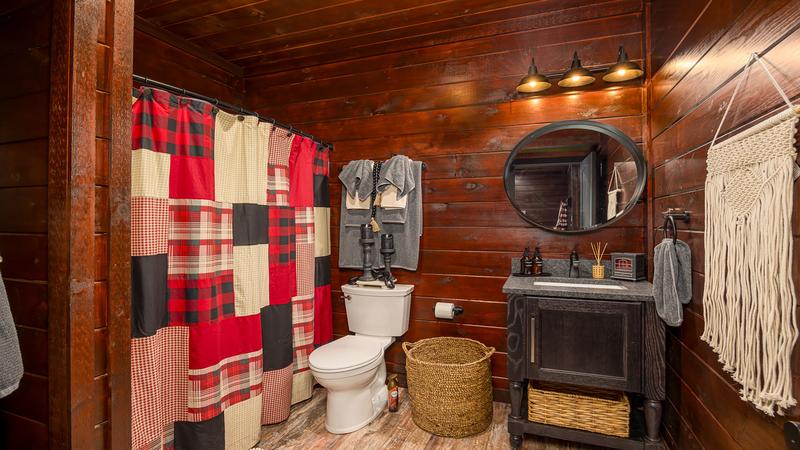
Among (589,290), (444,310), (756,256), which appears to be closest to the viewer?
(756,256)

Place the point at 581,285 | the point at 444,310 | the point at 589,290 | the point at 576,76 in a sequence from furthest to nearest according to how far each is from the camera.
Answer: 1. the point at 444,310
2. the point at 576,76
3. the point at 581,285
4. the point at 589,290

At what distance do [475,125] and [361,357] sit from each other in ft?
5.20

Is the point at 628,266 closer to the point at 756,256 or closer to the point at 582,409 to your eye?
the point at 582,409

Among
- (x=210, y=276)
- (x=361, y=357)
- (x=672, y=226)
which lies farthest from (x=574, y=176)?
(x=210, y=276)

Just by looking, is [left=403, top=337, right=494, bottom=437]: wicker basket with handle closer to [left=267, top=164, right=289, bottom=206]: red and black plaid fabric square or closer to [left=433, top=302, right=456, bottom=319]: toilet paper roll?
[left=433, top=302, right=456, bottom=319]: toilet paper roll

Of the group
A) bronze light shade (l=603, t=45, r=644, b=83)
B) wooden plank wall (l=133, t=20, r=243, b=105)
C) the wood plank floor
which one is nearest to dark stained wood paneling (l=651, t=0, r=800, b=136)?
bronze light shade (l=603, t=45, r=644, b=83)

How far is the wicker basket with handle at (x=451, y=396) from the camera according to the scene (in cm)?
200

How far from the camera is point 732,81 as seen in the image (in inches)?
46.6

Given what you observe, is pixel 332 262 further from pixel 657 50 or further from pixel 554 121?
pixel 657 50

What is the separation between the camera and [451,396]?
200 cm

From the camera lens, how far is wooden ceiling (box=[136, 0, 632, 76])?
217 centimetres

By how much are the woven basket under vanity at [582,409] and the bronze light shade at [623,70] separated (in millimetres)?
1670

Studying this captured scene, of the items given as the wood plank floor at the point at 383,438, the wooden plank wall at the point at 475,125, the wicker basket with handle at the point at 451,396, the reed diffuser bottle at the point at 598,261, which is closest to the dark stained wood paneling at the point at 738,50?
the wooden plank wall at the point at 475,125

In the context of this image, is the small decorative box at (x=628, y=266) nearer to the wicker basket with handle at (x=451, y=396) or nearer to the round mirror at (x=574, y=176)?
the round mirror at (x=574, y=176)
